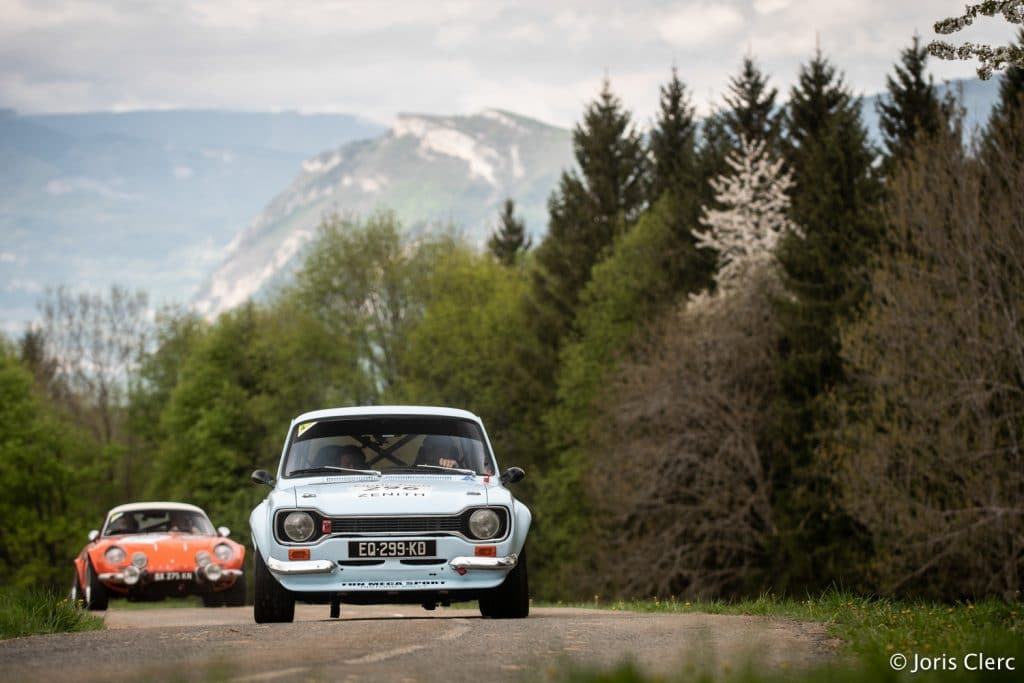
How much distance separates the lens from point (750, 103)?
60.1 m

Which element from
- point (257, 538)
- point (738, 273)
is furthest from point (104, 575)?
point (738, 273)

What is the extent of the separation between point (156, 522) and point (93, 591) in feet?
5.89

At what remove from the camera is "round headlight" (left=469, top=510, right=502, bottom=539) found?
39.7ft

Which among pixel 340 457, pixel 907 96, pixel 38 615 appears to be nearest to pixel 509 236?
pixel 907 96

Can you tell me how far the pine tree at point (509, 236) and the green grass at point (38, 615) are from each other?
7529 cm

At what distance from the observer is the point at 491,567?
1210cm

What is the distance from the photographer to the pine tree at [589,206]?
205ft

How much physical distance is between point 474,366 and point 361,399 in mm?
6544

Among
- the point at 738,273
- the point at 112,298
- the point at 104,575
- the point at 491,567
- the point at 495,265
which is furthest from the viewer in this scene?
the point at 112,298

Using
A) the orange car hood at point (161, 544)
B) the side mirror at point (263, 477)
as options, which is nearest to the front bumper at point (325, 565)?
the side mirror at point (263, 477)

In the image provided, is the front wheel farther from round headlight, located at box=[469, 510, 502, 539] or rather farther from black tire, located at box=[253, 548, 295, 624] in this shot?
round headlight, located at box=[469, 510, 502, 539]

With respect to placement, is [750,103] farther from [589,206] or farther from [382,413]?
[382,413]

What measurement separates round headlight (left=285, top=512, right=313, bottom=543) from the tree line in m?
23.2

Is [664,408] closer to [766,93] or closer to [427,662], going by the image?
[766,93]
